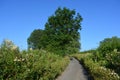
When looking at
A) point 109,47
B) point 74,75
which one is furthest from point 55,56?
point 74,75

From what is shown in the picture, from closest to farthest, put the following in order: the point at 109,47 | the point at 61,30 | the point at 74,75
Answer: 1. the point at 74,75
2. the point at 109,47
3. the point at 61,30

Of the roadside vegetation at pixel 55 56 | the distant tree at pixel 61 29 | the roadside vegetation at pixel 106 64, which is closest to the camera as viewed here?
the roadside vegetation at pixel 55 56

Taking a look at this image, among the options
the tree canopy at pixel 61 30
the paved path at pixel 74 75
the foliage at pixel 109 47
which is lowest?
the paved path at pixel 74 75

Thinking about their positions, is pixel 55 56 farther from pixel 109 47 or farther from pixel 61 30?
pixel 61 30

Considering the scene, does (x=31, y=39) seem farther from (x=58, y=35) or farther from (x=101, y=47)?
(x=101, y=47)

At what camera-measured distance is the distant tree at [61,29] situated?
60.7 meters

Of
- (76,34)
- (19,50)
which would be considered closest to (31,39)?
(76,34)

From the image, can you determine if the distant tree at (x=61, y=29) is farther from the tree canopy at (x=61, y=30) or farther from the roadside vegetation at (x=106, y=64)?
the roadside vegetation at (x=106, y=64)

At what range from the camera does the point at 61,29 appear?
204 feet

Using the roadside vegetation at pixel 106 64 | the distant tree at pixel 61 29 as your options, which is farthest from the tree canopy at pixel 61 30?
the roadside vegetation at pixel 106 64

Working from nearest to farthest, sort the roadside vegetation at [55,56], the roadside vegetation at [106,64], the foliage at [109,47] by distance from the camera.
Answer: the roadside vegetation at [55,56]
the roadside vegetation at [106,64]
the foliage at [109,47]

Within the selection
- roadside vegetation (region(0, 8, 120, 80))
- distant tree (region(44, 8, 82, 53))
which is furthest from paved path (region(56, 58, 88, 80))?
distant tree (region(44, 8, 82, 53))

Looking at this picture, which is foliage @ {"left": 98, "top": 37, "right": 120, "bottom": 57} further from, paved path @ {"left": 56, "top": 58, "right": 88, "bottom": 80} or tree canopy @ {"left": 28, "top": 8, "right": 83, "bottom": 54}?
tree canopy @ {"left": 28, "top": 8, "right": 83, "bottom": 54}

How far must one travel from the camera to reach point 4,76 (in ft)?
52.8
